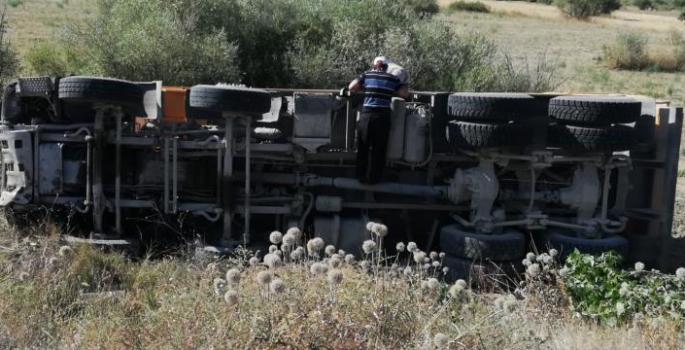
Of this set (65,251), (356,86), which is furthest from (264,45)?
(65,251)

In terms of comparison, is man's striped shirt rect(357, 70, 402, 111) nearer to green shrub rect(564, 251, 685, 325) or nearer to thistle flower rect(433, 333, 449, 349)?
green shrub rect(564, 251, 685, 325)

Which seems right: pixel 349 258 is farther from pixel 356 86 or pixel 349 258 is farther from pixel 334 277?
pixel 356 86

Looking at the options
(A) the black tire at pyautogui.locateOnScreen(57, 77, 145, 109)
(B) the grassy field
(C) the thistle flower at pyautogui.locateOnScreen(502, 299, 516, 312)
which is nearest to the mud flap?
(A) the black tire at pyautogui.locateOnScreen(57, 77, 145, 109)

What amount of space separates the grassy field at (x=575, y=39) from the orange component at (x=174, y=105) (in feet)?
58.0

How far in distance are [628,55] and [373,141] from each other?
2667 cm

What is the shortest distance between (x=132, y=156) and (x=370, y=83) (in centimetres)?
227

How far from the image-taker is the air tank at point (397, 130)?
26.0 ft

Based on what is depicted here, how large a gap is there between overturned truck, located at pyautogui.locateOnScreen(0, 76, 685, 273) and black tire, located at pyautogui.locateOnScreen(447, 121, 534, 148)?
14mm

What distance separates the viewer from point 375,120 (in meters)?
7.73

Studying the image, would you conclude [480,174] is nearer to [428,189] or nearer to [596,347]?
[428,189]

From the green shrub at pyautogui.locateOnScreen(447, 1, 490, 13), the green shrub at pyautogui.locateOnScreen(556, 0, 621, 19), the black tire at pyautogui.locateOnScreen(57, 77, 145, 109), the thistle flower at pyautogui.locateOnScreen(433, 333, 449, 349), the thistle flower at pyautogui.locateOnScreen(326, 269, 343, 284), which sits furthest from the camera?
the green shrub at pyautogui.locateOnScreen(447, 1, 490, 13)

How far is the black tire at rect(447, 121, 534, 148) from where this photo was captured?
746 cm

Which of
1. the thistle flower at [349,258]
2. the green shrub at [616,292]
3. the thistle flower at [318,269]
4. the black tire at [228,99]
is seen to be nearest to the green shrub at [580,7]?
the black tire at [228,99]

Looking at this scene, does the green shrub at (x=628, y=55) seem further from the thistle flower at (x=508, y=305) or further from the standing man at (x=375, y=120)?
the thistle flower at (x=508, y=305)
